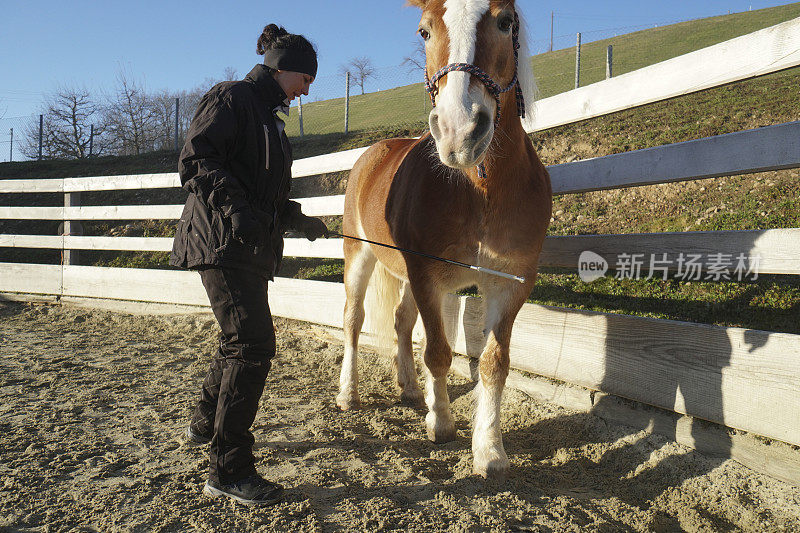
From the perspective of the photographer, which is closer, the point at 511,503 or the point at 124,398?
the point at 511,503

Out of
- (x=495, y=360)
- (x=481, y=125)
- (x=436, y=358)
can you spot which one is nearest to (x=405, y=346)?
(x=436, y=358)

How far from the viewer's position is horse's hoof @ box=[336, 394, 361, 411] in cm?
359

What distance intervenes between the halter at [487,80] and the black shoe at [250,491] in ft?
5.59

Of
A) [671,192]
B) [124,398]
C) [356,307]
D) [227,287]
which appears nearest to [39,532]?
[227,287]

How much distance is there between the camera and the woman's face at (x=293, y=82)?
2.62m

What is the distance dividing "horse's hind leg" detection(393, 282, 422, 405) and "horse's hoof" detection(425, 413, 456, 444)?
715 millimetres

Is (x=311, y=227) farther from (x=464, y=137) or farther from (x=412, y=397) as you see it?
(x=412, y=397)

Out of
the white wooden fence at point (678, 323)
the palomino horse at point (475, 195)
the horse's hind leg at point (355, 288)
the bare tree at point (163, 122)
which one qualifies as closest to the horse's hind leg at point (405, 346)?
the horse's hind leg at point (355, 288)

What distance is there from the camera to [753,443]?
8.05 ft

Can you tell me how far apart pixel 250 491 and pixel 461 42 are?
2062mm

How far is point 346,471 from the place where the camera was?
258 centimetres

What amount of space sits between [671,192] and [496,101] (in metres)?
4.12

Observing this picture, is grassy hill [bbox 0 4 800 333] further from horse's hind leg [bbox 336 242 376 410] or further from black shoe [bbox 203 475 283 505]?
black shoe [bbox 203 475 283 505]

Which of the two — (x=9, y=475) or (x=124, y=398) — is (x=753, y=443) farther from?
(x=124, y=398)
